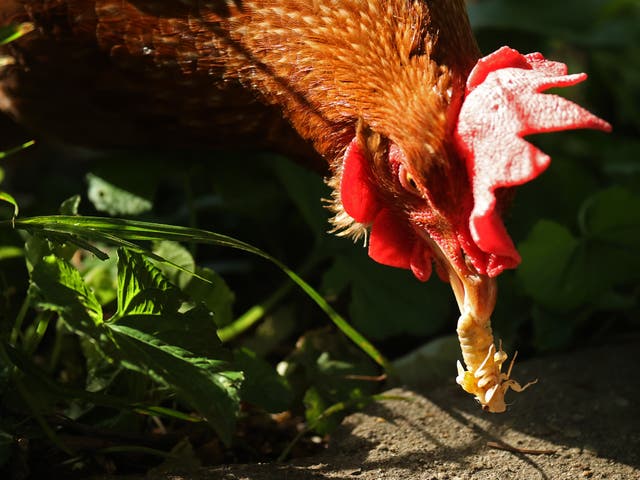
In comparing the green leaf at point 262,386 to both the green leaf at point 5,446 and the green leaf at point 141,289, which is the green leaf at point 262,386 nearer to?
the green leaf at point 141,289

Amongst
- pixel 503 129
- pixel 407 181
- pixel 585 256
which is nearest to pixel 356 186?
pixel 407 181

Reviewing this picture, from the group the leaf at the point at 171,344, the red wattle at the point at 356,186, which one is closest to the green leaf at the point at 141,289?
the leaf at the point at 171,344

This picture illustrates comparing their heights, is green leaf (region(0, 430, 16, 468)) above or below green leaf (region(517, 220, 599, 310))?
above

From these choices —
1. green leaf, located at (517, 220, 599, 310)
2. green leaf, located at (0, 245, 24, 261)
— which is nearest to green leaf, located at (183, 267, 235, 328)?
green leaf, located at (0, 245, 24, 261)

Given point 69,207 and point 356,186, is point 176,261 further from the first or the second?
point 356,186

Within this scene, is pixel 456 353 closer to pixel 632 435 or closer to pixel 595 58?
pixel 632 435

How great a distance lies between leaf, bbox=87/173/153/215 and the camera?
208cm

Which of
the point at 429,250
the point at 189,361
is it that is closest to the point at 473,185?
the point at 429,250

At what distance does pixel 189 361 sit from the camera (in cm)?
133

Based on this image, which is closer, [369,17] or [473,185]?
[473,185]

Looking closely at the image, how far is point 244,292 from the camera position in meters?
2.44

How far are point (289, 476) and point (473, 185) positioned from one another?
0.61 m

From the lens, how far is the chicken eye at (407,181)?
1.60 meters

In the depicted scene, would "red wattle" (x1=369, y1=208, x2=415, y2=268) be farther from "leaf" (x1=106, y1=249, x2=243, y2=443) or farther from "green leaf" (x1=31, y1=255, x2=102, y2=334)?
"green leaf" (x1=31, y1=255, x2=102, y2=334)
